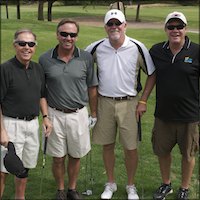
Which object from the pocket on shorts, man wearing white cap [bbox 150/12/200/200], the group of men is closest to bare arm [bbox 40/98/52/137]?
the group of men

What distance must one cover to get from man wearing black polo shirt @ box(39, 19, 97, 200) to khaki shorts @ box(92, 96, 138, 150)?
174mm

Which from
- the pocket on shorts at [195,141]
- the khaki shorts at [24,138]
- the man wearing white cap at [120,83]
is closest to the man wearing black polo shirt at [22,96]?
the khaki shorts at [24,138]

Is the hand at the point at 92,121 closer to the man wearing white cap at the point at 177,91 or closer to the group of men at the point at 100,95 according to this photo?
the group of men at the point at 100,95

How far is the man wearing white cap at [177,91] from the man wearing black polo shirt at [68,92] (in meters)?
0.78

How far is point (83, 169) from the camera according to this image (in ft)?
20.0

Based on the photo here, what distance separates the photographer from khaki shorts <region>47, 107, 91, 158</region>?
15.5ft

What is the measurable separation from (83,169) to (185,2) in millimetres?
54506

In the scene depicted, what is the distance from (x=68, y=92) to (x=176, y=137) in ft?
4.55

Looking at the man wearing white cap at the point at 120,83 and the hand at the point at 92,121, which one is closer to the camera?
the man wearing white cap at the point at 120,83

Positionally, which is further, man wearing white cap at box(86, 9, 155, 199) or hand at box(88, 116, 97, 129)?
hand at box(88, 116, 97, 129)

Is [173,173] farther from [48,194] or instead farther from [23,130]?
[23,130]

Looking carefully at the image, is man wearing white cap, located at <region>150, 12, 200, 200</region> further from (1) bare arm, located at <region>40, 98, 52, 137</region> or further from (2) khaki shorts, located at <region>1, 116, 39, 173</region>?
(2) khaki shorts, located at <region>1, 116, 39, 173</region>

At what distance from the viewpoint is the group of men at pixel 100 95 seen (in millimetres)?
4352

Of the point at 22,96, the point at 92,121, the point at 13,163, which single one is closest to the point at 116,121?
the point at 92,121
